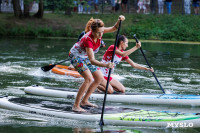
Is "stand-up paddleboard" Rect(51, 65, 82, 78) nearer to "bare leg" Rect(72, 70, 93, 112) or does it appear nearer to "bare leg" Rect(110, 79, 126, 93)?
"bare leg" Rect(110, 79, 126, 93)

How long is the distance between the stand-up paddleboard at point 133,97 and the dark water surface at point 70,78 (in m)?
0.13

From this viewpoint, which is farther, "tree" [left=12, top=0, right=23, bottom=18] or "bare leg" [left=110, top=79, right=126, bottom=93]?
"tree" [left=12, top=0, right=23, bottom=18]

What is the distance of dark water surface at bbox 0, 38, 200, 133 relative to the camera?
7221 millimetres

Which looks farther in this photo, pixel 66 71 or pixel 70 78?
pixel 66 71

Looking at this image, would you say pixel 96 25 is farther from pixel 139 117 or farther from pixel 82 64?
pixel 139 117

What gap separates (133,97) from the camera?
9.21m

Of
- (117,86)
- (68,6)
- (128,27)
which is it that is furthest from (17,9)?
(117,86)

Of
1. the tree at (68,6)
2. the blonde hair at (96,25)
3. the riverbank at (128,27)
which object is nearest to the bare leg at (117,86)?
the blonde hair at (96,25)

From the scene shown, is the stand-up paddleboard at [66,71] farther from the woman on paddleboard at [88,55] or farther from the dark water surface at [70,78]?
the woman on paddleboard at [88,55]

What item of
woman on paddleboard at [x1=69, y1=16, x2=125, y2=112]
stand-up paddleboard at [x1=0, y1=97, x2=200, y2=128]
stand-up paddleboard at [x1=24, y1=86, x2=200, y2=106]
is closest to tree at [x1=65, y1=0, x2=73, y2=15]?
stand-up paddleboard at [x1=24, y1=86, x2=200, y2=106]

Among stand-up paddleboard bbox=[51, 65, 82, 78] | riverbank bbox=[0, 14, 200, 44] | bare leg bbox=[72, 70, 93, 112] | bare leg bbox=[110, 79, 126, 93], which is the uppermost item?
bare leg bbox=[72, 70, 93, 112]

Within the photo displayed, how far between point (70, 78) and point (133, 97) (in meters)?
3.63

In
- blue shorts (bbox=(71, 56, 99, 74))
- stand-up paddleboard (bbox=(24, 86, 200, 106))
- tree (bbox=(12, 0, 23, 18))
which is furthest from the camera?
tree (bbox=(12, 0, 23, 18))

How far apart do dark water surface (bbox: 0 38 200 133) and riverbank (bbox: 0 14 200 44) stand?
2660 millimetres
